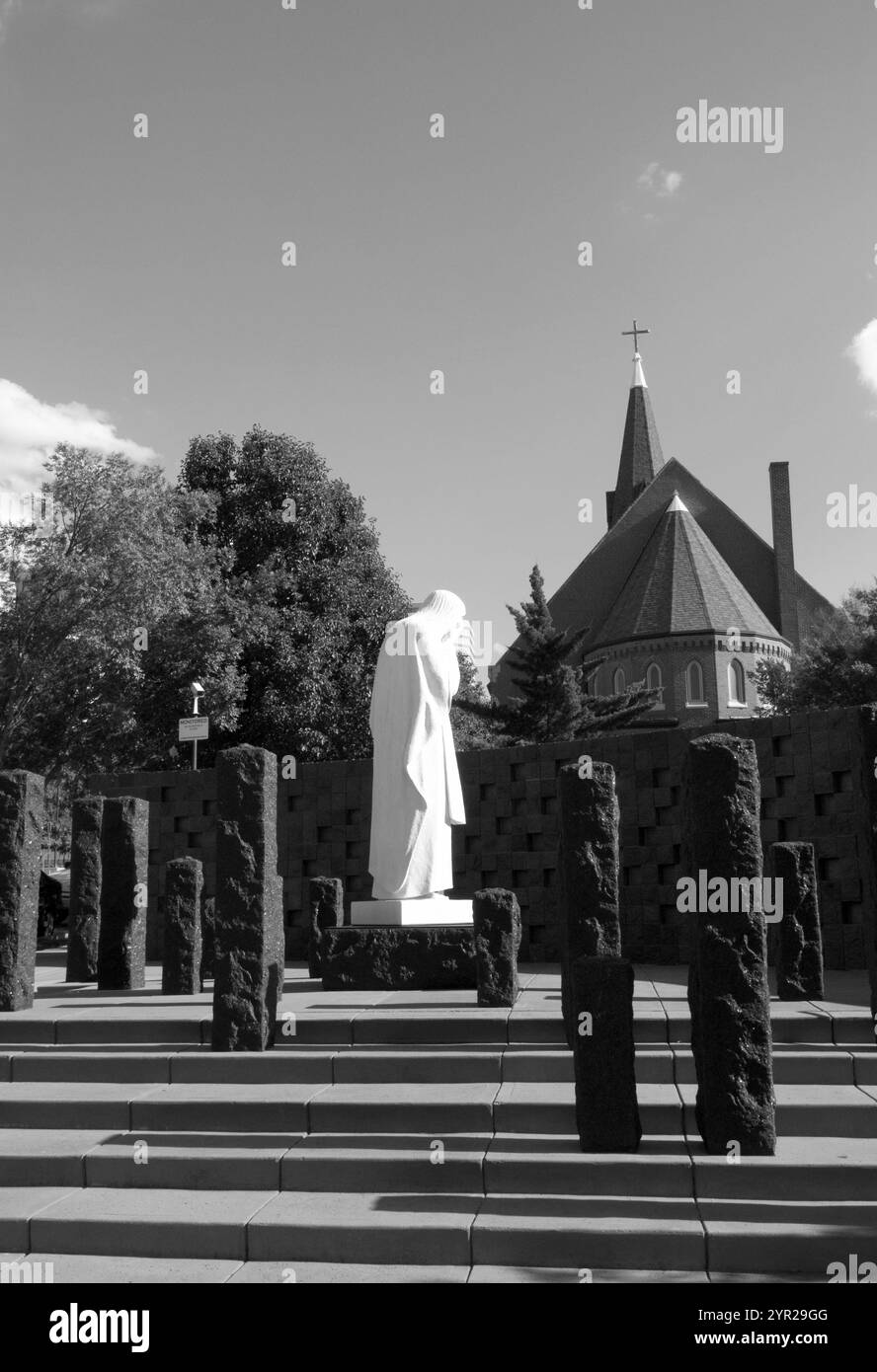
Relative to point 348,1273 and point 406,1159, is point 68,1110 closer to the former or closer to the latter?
point 406,1159

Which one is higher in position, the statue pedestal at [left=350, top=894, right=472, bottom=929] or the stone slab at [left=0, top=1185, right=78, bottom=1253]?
the statue pedestal at [left=350, top=894, right=472, bottom=929]

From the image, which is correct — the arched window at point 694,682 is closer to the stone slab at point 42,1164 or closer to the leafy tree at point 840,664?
the leafy tree at point 840,664

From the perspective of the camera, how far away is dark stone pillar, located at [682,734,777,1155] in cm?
560

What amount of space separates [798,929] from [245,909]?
4.37 meters

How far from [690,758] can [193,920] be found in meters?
5.92

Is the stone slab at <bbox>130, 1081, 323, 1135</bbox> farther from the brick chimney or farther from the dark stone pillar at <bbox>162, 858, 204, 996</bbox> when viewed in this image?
the brick chimney

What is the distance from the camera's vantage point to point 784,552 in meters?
49.7

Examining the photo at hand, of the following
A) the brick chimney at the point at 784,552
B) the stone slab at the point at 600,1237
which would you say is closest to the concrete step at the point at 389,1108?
the stone slab at the point at 600,1237

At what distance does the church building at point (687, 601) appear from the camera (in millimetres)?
43438

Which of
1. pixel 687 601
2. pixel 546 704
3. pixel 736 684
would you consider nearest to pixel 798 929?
pixel 546 704

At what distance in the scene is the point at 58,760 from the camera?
24.1m

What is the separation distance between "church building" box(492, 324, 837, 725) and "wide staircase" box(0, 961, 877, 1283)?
33.6 metres

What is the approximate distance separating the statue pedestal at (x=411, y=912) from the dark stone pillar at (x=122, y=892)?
216 cm

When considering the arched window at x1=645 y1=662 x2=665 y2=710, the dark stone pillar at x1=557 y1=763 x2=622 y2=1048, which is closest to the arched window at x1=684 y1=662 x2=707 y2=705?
the arched window at x1=645 y1=662 x2=665 y2=710
